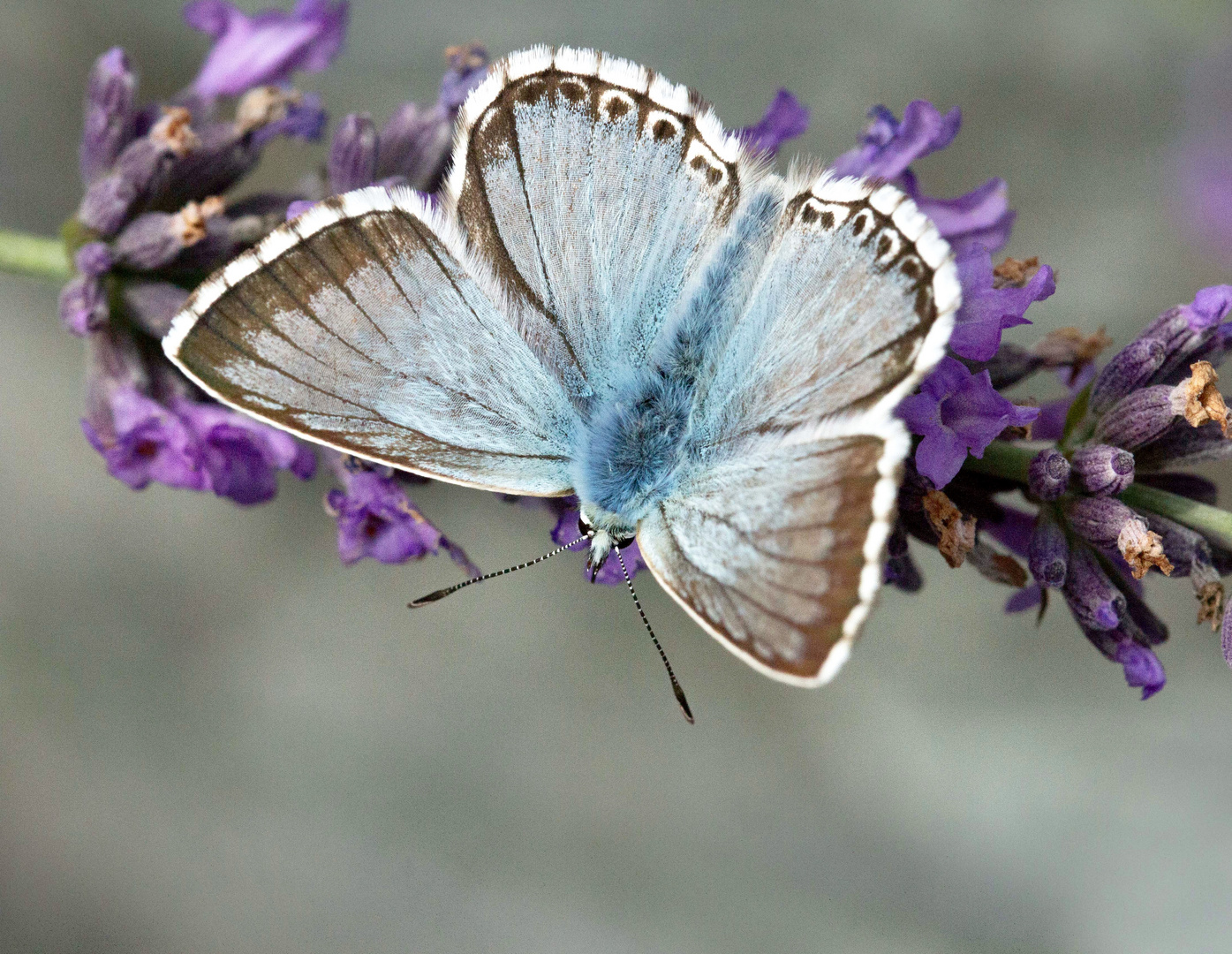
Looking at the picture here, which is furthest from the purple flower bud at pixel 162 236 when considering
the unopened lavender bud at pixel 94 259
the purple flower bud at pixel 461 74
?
the purple flower bud at pixel 461 74

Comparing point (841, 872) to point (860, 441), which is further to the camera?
point (841, 872)

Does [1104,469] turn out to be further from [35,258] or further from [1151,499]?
[35,258]

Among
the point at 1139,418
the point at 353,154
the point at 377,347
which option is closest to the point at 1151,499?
the point at 1139,418

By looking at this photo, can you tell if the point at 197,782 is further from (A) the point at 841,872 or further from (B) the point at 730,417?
(B) the point at 730,417

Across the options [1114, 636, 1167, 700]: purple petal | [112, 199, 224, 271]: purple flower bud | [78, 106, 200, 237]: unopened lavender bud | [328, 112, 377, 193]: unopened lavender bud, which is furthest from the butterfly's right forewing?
[1114, 636, 1167, 700]: purple petal

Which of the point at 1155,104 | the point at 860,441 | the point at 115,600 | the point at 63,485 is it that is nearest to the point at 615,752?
the point at 115,600
